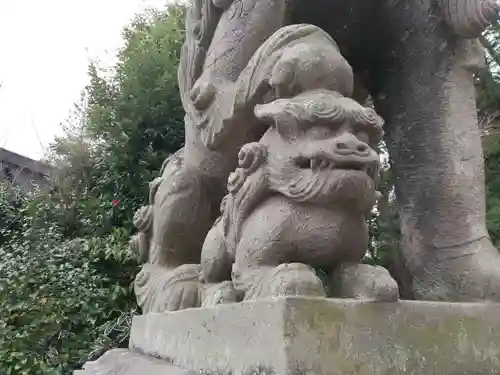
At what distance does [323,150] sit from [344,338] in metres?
0.28

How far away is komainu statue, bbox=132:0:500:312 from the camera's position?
4.10 ft

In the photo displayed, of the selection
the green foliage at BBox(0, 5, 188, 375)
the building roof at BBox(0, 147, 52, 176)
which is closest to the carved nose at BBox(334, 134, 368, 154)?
the green foliage at BBox(0, 5, 188, 375)

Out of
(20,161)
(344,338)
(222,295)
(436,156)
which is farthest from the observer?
(20,161)

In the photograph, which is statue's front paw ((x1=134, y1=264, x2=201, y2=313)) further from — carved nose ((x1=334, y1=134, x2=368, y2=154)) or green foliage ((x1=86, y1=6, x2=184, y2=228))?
green foliage ((x1=86, y1=6, x2=184, y2=228))

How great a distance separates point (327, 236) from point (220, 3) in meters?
0.69

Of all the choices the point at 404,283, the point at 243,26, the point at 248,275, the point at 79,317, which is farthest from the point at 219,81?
the point at 79,317

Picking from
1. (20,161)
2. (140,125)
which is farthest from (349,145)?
(20,161)

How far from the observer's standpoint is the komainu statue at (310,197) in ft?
3.27

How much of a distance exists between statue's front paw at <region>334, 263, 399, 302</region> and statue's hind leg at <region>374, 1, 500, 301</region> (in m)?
0.35

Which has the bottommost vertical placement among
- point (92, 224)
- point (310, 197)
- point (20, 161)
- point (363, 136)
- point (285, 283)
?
point (285, 283)

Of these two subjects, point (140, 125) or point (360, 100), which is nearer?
point (360, 100)

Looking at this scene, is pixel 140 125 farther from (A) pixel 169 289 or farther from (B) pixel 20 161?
(A) pixel 169 289

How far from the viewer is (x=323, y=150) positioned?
1.00 meters

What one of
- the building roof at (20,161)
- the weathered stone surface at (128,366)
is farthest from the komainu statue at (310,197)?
the building roof at (20,161)
